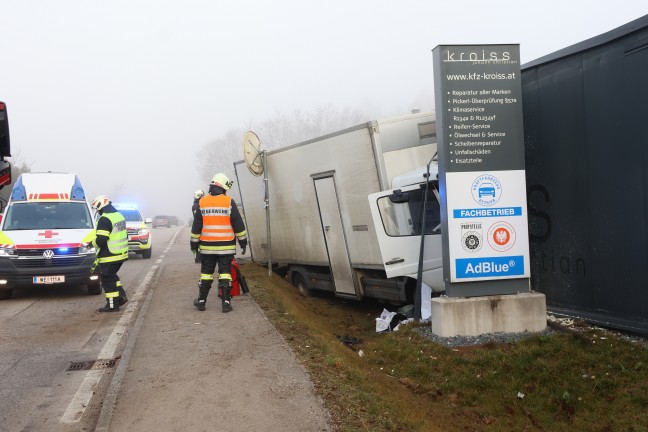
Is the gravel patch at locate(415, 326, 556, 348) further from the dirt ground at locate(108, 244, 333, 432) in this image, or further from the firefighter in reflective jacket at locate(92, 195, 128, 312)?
the firefighter in reflective jacket at locate(92, 195, 128, 312)

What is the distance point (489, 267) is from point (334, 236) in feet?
10.8

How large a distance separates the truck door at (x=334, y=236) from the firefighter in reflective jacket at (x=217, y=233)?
1.77 m

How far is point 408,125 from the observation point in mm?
8742

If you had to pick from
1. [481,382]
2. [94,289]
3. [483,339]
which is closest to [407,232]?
[483,339]

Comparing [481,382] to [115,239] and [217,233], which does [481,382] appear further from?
[115,239]

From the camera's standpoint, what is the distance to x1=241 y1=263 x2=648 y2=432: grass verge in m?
4.67

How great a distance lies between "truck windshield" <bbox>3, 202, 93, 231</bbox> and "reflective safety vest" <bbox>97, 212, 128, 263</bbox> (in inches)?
112

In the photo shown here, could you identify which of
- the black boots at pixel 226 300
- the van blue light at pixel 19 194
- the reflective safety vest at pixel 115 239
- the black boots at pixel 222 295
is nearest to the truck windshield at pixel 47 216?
the van blue light at pixel 19 194

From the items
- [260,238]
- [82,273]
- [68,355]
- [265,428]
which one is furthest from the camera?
[260,238]

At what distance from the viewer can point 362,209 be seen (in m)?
8.73

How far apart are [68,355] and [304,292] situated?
534 cm

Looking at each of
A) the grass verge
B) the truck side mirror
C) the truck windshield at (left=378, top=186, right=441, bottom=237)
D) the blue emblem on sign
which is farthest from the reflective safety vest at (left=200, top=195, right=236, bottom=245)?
the blue emblem on sign

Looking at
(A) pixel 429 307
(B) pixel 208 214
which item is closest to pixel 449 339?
(A) pixel 429 307

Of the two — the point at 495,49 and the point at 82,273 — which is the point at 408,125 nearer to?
the point at 495,49
